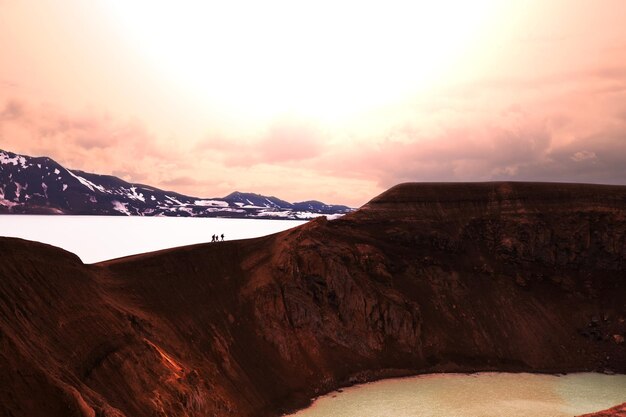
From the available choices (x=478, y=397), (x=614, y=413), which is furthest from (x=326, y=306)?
(x=614, y=413)

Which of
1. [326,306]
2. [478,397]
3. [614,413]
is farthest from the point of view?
[326,306]

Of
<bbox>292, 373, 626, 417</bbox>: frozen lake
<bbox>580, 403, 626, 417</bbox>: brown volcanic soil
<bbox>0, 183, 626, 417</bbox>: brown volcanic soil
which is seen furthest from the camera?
<bbox>292, 373, 626, 417</bbox>: frozen lake

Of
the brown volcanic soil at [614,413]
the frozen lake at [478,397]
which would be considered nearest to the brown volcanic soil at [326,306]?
the frozen lake at [478,397]

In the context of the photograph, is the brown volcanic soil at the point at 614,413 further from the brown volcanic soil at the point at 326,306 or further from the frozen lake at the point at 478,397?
the brown volcanic soil at the point at 326,306

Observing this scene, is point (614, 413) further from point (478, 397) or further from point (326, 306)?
point (326, 306)

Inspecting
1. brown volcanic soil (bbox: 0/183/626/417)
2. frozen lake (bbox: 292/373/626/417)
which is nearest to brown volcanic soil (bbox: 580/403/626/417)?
frozen lake (bbox: 292/373/626/417)

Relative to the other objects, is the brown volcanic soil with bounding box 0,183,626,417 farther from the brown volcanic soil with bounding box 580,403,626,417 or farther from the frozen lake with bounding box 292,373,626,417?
the brown volcanic soil with bounding box 580,403,626,417

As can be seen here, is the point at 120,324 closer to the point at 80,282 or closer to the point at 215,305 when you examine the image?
the point at 80,282
